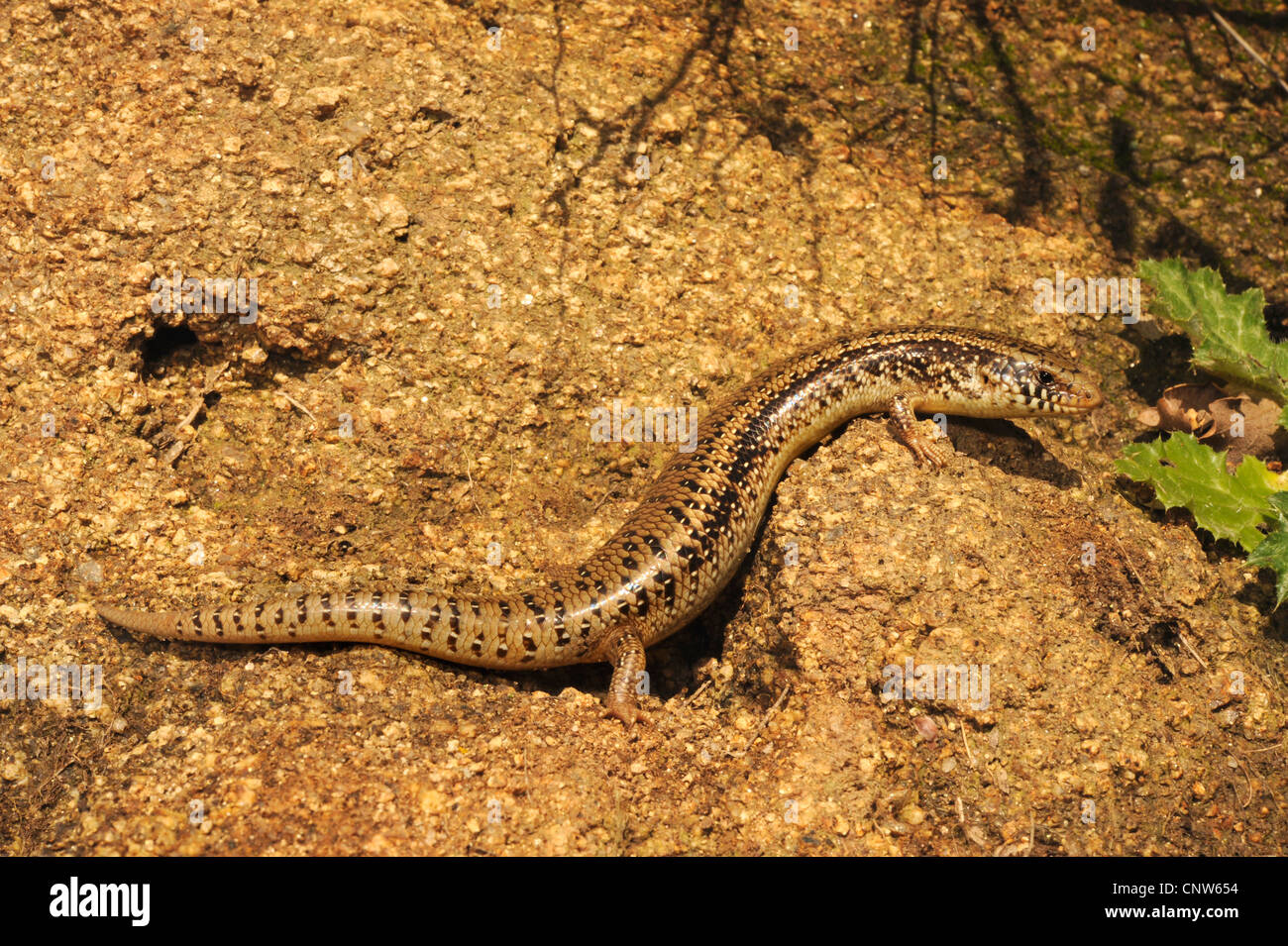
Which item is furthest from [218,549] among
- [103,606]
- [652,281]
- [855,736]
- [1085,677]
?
[1085,677]

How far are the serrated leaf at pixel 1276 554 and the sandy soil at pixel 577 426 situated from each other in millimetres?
398

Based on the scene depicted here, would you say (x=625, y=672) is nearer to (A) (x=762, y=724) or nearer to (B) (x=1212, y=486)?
(A) (x=762, y=724)

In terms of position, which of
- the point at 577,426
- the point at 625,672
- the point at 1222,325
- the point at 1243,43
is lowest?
the point at 625,672

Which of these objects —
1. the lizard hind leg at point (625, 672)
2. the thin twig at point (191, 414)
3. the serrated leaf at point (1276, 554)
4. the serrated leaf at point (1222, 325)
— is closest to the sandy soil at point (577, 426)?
the thin twig at point (191, 414)

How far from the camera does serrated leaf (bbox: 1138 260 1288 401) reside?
5668mm

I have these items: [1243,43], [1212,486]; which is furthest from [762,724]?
[1243,43]

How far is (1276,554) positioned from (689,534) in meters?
3.06

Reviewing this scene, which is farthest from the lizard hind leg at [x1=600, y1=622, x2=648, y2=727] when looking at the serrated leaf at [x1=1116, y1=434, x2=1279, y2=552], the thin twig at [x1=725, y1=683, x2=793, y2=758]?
the serrated leaf at [x1=1116, y1=434, x2=1279, y2=552]

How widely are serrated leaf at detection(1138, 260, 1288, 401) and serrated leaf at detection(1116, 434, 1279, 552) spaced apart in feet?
1.90

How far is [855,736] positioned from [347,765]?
2.36 metres

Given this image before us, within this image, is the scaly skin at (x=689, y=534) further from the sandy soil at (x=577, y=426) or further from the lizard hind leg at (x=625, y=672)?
the sandy soil at (x=577, y=426)

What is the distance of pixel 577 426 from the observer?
5605 mm

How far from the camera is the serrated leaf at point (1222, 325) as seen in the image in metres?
5.67

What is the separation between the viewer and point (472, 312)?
554 cm
